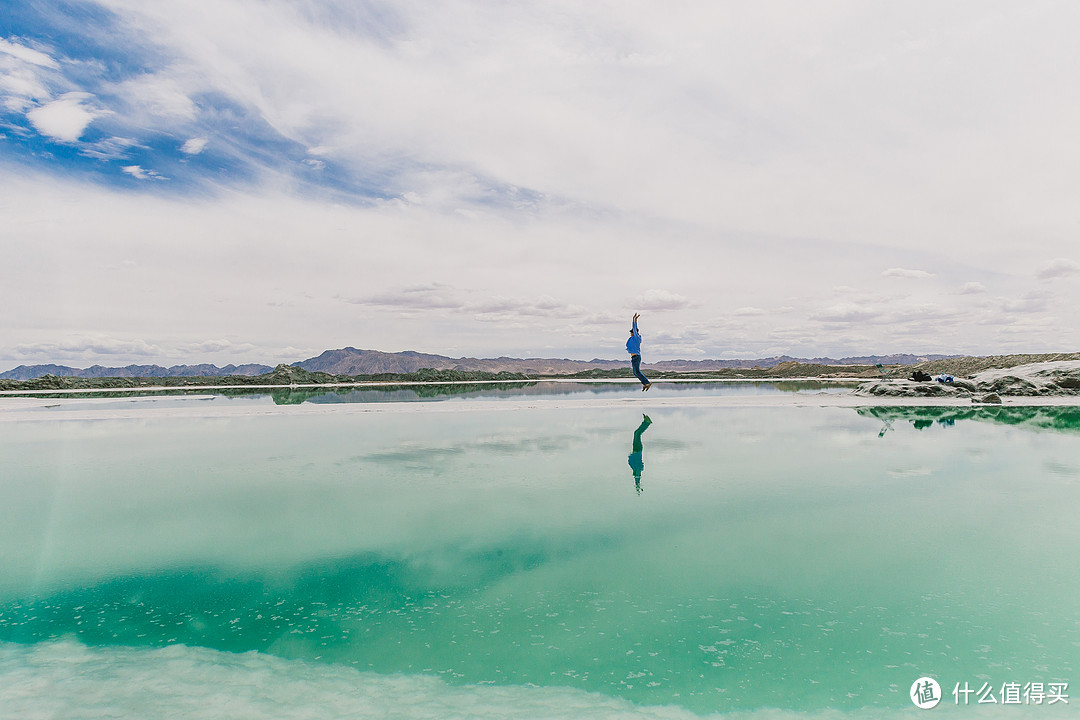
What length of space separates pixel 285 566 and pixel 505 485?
345 centimetres

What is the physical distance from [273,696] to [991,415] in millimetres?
19808

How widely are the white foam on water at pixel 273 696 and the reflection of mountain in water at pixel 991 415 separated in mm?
14006

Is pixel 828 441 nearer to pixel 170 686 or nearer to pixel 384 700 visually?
pixel 384 700

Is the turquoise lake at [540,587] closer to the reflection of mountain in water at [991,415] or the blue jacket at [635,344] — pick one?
the reflection of mountain in water at [991,415]

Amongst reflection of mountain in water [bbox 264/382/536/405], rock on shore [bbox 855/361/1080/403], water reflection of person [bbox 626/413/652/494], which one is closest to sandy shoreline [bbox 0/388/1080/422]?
rock on shore [bbox 855/361/1080/403]

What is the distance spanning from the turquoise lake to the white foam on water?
2 cm

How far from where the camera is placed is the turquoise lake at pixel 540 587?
3299 mm

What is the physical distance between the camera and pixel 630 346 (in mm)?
18672

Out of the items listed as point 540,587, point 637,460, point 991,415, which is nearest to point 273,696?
point 540,587

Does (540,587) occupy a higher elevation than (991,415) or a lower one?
lower

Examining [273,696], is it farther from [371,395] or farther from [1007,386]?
[371,395]

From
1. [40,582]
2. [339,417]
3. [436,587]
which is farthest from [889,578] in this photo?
[339,417]

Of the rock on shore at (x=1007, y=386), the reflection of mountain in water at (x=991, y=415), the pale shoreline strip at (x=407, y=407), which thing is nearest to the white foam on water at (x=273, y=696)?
the reflection of mountain in water at (x=991, y=415)

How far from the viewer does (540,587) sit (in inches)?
180
